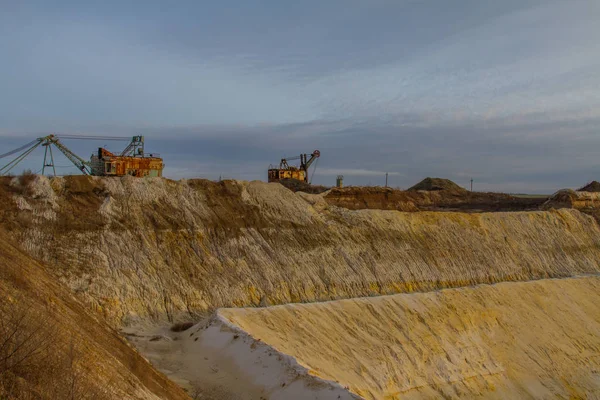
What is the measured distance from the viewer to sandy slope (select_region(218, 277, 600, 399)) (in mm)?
17844

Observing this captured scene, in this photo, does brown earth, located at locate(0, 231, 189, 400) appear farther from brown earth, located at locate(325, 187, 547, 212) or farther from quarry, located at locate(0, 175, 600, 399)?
brown earth, located at locate(325, 187, 547, 212)

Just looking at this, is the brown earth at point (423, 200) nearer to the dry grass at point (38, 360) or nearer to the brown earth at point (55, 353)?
the brown earth at point (55, 353)

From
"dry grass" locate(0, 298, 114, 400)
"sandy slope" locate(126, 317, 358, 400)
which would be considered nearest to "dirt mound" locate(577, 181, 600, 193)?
"sandy slope" locate(126, 317, 358, 400)

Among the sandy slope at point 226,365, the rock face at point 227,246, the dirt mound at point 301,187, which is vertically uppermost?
the dirt mound at point 301,187

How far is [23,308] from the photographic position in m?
9.14

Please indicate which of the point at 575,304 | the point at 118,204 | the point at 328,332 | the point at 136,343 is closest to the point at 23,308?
the point at 136,343

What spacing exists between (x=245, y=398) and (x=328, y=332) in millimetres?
5741

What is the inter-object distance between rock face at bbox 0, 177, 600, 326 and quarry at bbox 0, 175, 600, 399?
78mm

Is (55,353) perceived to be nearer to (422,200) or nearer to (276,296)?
(276,296)

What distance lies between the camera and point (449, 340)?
2173 centimetres

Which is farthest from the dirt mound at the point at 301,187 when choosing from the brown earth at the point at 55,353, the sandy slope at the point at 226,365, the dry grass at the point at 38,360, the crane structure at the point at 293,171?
the dry grass at the point at 38,360

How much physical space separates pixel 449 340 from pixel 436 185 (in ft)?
155

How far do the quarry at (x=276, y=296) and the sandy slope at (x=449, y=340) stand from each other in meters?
0.07

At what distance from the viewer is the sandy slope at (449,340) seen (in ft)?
58.5
